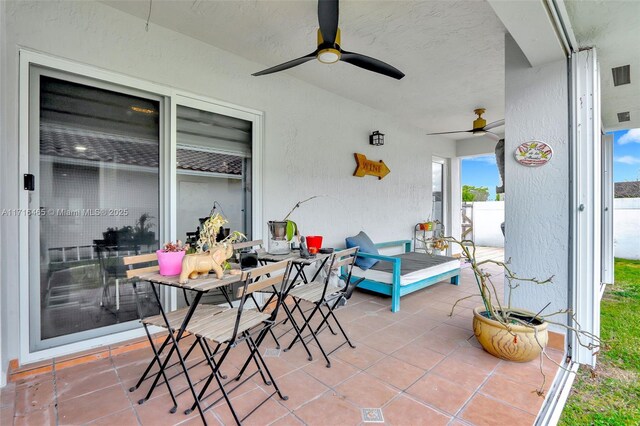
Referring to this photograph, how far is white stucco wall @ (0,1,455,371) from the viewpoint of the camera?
208 centimetres

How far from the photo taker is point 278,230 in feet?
8.82

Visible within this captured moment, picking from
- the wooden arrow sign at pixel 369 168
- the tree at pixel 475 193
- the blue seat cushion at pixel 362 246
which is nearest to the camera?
the blue seat cushion at pixel 362 246

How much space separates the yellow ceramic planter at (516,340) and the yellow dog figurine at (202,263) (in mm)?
2028

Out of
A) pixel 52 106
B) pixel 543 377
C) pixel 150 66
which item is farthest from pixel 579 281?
pixel 52 106

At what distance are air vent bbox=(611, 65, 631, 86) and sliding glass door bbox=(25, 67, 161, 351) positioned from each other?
4.46 m

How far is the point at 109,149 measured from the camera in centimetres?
→ 252

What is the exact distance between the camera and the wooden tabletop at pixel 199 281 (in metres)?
1.60

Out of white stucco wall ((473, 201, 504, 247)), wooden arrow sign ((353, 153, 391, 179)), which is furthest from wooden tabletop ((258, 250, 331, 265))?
white stucco wall ((473, 201, 504, 247))

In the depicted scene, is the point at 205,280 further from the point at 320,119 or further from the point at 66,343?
the point at 320,119

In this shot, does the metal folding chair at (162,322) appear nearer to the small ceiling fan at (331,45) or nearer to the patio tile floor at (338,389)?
the patio tile floor at (338,389)

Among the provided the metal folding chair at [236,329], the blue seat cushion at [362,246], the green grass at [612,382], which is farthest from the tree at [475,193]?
the metal folding chair at [236,329]

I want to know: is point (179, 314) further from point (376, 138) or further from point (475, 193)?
point (475, 193)

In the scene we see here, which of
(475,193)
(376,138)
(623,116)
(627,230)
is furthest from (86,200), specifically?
(475,193)

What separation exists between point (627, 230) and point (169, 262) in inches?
394
